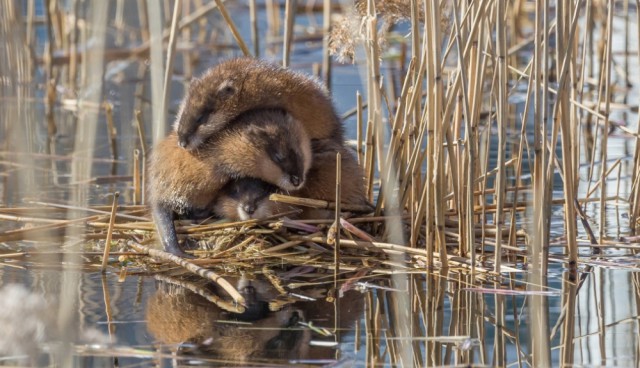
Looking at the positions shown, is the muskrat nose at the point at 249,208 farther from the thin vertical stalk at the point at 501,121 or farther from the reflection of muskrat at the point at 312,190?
the thin vertical stalk at the point at 501,121

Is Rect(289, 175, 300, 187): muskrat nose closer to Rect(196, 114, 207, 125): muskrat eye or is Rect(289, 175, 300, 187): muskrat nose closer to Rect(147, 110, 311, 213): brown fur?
Rect(147, 110, 311, 213): brown fur

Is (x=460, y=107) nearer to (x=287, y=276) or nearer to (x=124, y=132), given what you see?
(x=287, y=276)

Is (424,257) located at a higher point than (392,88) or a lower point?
lower

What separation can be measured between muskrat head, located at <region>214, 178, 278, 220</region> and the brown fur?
0.16ft

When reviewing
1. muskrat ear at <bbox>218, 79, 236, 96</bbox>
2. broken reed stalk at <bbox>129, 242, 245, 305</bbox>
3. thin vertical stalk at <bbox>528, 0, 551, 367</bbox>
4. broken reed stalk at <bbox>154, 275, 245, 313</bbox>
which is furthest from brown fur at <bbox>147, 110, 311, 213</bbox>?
thin vertical stalk at <bbox>528, 0, 551, 367</bbox>

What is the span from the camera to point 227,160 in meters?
4.10

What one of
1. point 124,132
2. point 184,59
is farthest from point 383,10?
point 184,59

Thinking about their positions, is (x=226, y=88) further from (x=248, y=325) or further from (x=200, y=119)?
(x=248, y=325)

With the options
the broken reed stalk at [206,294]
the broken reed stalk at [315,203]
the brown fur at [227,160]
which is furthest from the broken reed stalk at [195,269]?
the broken reed stalk at [315,203]

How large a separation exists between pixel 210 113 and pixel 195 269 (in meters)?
0.71

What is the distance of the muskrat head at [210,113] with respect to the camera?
13.7 ft

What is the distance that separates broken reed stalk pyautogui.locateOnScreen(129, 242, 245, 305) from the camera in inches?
138

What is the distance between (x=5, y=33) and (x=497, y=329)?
1728 millimetres

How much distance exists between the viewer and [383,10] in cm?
432
